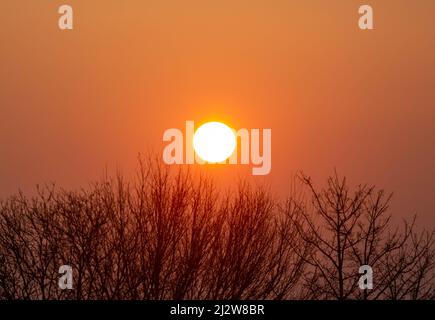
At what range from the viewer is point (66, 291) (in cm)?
2325

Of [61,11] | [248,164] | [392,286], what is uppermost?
[61,11]

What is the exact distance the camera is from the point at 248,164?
24609 mm

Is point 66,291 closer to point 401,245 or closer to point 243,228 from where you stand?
point 243,228

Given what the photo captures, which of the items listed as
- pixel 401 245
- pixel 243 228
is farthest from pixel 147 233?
pixel 401 245
